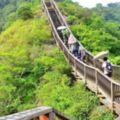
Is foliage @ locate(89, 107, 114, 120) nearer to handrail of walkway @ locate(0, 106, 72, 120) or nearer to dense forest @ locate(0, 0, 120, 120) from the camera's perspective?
dense forest @ locate(0, 0, 120, 120)

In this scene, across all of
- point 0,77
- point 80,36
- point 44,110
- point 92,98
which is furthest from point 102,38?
point 44,110

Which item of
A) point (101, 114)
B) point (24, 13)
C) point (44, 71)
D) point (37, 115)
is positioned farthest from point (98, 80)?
point (24, 13)

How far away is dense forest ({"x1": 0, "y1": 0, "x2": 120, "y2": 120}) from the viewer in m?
17.4

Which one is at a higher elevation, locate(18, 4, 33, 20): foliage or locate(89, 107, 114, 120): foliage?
locate(18, 4, 33, 20): foliage

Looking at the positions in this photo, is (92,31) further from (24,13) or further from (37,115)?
(37,115)

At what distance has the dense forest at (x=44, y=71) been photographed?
1742 centimetres

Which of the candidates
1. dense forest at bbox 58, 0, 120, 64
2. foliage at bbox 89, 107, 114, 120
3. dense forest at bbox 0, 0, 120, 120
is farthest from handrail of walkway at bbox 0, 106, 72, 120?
dense forest at bbox 58, 0, 120, 64

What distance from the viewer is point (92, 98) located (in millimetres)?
17203

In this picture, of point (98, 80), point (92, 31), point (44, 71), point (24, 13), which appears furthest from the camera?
point (24, 13)

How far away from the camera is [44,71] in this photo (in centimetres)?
2302

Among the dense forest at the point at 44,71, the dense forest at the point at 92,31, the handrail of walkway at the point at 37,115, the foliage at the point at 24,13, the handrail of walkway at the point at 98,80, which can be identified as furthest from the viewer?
the foliage at the point at 24,13

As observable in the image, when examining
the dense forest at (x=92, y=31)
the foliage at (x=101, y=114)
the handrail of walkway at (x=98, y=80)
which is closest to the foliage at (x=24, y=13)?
the dense forest at (x=92, y=31)

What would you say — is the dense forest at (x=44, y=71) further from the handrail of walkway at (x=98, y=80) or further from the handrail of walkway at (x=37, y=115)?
the handrail of walkway at (x=37, y=115)

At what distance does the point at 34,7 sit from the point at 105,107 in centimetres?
2842
